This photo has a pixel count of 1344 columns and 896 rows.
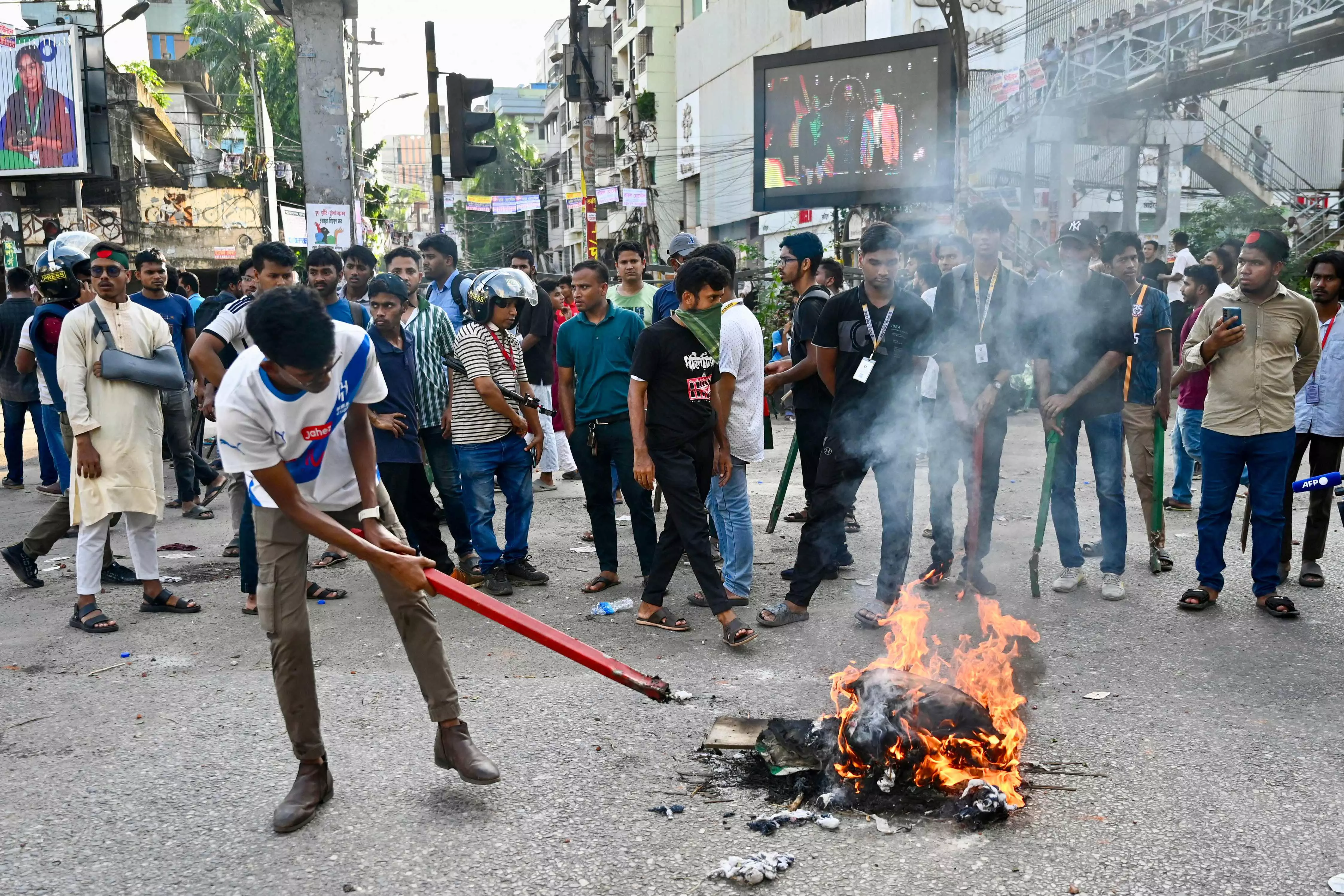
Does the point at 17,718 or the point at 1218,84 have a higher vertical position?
the point at 1218,84

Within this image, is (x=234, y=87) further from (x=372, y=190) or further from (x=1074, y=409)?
(x=1074, y=409)

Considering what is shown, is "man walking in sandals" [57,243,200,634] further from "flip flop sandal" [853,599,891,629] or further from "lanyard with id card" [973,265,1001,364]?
"lanyard with id card" [973,265,1001,364]

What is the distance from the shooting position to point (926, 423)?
19.3 ft

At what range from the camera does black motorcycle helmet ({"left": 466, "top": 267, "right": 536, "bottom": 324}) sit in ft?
19.6

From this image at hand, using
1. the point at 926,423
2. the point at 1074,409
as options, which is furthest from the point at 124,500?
the point at 1074,409

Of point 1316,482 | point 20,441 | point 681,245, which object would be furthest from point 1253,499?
point 20,441

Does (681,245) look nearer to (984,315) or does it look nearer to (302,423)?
(984,315)

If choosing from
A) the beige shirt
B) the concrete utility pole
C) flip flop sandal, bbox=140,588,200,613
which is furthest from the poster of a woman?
the beige shirt

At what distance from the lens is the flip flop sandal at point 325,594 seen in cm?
607

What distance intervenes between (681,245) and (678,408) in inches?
159

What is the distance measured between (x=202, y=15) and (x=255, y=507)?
4170 centimetres

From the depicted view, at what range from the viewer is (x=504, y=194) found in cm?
6419

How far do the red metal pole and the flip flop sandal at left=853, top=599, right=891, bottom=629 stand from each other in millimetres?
1915

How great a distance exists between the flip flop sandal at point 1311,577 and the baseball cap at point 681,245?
197 inches
